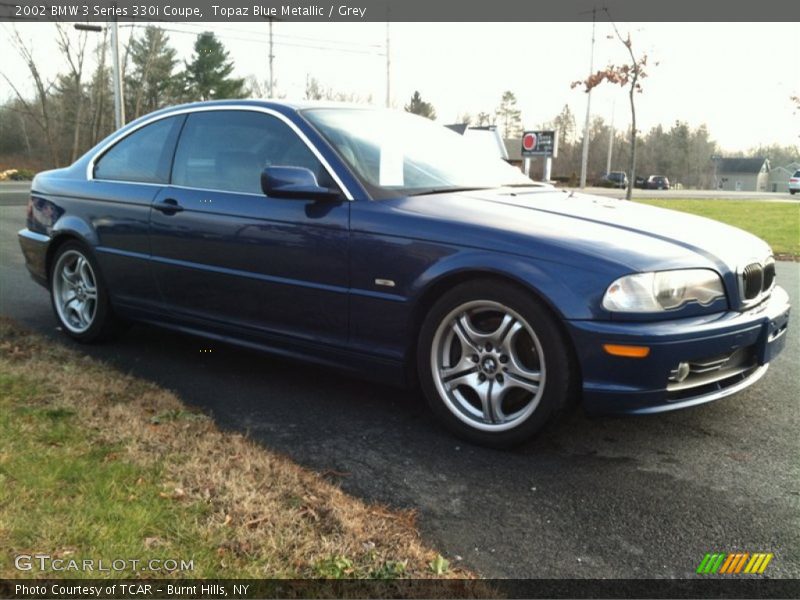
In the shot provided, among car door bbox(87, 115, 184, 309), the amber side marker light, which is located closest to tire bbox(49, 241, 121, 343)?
car door bbox(87, 115, 184, 309)

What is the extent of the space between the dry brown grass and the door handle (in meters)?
1.10

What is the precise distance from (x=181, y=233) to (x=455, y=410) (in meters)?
2.00

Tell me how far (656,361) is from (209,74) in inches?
2162

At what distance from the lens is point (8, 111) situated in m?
54.0

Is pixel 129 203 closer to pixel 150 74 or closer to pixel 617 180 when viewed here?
pixel 150 74

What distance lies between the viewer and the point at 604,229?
312cm

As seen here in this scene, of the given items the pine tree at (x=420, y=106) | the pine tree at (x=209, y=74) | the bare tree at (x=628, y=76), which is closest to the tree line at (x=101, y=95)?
the pine tree at (x=209, y=74)

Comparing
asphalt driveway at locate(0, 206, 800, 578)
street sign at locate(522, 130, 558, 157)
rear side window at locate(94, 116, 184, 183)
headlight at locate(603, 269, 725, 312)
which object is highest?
street sign at locate(522, 130, 558, 157)

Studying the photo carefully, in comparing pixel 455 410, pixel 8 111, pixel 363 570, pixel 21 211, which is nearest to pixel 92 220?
pixel 455 410

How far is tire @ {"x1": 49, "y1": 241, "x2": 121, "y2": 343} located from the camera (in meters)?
4.70

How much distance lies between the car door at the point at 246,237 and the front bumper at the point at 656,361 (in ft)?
4.15

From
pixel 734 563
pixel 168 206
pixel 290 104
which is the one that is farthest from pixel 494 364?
pixel 168 206

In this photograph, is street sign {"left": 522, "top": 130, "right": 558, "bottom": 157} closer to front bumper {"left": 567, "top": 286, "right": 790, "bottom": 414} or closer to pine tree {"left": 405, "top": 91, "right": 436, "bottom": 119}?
front bumper {"left": 567, "top": 286, "right": 790, "bottom": 414}

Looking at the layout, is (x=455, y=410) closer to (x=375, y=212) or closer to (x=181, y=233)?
(x=375, y=212)
